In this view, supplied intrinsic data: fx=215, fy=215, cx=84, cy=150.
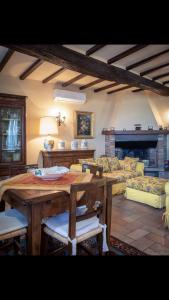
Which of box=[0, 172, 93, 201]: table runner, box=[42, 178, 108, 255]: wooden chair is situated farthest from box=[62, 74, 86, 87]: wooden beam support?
box=[42, 178, 108, 255]: wooden chair

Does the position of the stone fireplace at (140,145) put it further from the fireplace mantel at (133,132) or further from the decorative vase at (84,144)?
the decorative vase at (84,144)

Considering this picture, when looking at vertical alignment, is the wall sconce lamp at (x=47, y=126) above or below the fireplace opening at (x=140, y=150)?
above

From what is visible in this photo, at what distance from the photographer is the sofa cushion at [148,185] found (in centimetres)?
374

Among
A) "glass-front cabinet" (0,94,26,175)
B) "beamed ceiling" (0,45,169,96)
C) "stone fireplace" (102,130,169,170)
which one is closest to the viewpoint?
"beamed ceiling" (0,45,169,96)

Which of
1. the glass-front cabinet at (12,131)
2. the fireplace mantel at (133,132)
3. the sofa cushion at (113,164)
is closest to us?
the glass-front cabinet at (12,131)

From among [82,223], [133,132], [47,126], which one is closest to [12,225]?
[82,223]

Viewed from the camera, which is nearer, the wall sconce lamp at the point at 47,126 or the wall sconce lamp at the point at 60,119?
the wall sconce lamp at the point at 47,126

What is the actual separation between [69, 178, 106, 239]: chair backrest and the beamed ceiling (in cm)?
209

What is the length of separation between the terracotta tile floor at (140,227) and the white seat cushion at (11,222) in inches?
50.8

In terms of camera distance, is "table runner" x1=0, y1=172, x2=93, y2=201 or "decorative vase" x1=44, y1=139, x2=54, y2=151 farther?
"decorative vase" x1=44, y1=139, x2=54, y2=151

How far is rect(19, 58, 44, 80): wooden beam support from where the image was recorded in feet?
12.4

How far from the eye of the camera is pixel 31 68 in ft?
13.2

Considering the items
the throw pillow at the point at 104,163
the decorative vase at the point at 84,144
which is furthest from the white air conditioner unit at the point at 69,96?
the throw pillow at the point at 104,163

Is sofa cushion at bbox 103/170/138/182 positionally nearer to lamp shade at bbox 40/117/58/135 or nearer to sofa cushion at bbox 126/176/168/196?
sofa cushion at bbox 126/176/168/196
